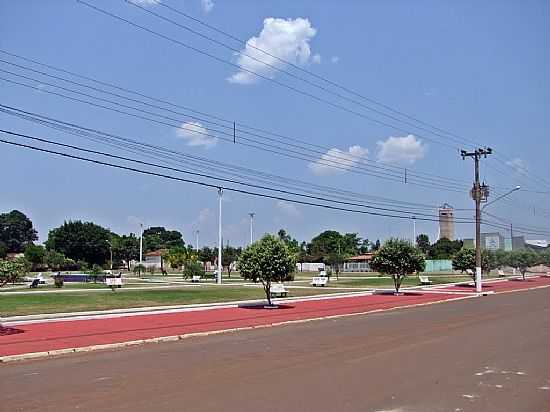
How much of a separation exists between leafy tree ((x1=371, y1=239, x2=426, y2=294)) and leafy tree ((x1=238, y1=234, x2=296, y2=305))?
535 inches

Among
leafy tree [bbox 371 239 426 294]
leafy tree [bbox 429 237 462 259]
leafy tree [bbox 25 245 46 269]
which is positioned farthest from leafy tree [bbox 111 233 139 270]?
leafy tree [bbox 371 239 426 294]

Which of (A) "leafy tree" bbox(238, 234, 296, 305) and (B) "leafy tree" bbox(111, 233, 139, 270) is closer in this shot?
(A) "leafy tree" bbox(238, 234, 296, 305)

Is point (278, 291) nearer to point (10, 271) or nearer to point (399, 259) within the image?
point (399, 259)

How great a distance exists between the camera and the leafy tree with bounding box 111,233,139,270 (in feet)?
427

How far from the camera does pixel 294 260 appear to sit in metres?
30.7

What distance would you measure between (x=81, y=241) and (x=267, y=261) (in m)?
98.9

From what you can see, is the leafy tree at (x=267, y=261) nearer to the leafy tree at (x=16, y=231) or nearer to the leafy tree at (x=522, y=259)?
the leafy tree at (x=522, y=259)

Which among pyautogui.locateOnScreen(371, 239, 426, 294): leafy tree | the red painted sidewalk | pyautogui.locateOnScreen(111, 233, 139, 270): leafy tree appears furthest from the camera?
pyautogui.locateOnScreen(111, 233, 139, 270): leafy tree

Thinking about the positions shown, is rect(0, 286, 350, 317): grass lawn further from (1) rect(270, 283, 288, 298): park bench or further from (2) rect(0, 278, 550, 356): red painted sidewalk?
(2) rect(0, 278, 550, 356): red painted sidewalk

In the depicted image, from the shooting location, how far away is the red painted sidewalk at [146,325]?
58.7 ft

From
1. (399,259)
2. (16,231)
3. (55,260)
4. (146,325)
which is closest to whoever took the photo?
(146,325)

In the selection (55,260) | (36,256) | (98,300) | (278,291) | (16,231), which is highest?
(16,231)

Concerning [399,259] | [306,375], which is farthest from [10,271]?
[399,259]

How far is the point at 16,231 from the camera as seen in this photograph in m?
163
